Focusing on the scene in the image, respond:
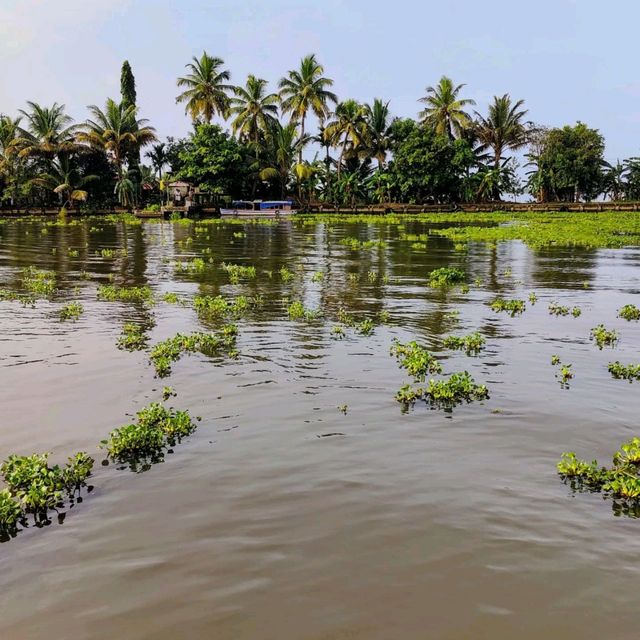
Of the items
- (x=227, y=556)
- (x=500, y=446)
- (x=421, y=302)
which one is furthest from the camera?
(x=421, y=302)

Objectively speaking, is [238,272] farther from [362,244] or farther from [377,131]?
[377,131]

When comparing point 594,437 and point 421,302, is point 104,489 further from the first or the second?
point 421,302

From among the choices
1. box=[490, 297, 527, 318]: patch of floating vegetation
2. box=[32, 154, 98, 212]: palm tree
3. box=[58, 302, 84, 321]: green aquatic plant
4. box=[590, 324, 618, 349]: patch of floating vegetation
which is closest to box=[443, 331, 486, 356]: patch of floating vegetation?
box=[590, 324, 618, 349]: patch of floating vegetation

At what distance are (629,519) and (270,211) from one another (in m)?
59.5

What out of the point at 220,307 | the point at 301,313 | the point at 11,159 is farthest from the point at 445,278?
the point at 11,159

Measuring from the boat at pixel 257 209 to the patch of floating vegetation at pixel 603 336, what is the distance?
52.0 meters

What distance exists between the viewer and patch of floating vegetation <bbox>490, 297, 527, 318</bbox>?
45.1ft

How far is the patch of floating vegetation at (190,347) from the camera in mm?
9477

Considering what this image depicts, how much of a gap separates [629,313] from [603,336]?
2.73 m

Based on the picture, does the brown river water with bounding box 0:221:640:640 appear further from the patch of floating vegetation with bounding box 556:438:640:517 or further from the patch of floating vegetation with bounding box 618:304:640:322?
the patch of floating vegetation with bounding box 618:304:640:322

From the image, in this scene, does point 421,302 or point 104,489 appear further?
point 421,302

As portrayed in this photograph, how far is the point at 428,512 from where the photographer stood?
16.6 feet

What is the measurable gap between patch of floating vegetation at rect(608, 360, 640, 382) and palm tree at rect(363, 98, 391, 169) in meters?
61.9

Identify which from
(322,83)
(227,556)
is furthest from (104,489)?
(322,83)
